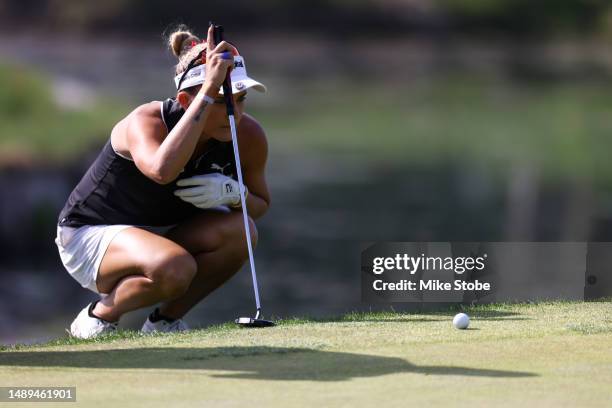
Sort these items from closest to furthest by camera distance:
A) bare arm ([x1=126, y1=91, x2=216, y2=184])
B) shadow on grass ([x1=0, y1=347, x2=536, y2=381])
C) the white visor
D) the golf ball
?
shadow on grass ([x1=0, y1=347, x2=536, y2=381])
bare arm ([x1=126, y1=91, x2=216, y2=184])
the golf ball
the white visor

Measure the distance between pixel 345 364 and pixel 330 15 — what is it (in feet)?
115

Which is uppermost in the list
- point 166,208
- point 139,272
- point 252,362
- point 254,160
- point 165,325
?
point 254,160

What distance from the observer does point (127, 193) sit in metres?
4.73

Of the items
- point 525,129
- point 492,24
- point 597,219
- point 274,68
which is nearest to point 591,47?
point 492,24

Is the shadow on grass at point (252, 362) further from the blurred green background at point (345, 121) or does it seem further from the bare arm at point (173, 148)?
the blurred green background at point (345, 121)

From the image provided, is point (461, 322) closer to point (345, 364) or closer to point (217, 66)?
point (345, 364)

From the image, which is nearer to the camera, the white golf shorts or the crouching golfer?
the crouching golfer

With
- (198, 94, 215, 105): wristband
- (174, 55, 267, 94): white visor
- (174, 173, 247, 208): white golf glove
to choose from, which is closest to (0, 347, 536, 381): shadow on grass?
(174, 173, 247, 208): white golf glove

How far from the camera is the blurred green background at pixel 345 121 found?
1761cm

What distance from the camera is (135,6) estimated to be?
119 ft

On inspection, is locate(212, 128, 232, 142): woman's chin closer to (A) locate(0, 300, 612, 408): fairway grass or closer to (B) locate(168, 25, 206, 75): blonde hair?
(B) locate(168, 25, 206, 75): blonde hair

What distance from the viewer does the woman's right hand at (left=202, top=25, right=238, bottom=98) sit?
436cm

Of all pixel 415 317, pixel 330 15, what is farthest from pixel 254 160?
pixel 330 15

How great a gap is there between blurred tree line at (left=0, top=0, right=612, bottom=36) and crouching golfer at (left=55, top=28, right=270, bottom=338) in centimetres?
2905
